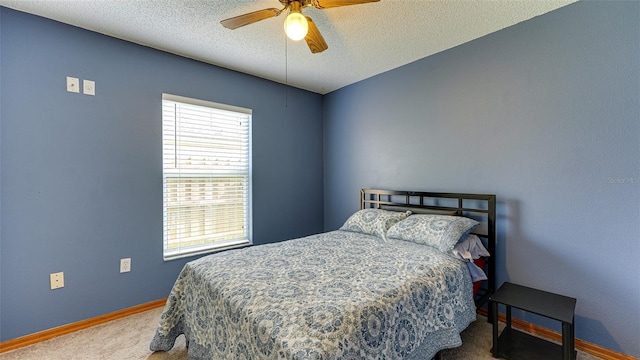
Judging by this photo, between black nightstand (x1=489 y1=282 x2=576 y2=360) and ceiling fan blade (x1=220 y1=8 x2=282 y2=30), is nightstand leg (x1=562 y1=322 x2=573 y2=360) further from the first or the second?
ceiling fan blade (x1=220 y1=8 x2=282 y2=30)

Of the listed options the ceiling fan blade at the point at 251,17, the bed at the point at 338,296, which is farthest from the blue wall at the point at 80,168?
the ceiling fan blade at the point at 251,17

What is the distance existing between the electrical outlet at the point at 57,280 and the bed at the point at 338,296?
1.03m

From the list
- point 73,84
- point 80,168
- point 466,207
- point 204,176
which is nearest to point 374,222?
point 466,207

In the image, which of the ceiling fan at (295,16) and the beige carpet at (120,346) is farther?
the beige carpet at (120,346)

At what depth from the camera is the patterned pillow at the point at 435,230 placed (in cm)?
210

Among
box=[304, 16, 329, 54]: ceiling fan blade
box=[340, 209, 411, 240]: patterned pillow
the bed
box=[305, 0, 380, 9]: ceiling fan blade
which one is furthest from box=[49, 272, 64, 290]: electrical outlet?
box=[305, 0, 380, 9]: ceiling fan blade

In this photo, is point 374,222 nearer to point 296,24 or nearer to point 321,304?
point 321,304

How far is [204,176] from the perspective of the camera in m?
2.94

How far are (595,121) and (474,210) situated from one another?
100cm

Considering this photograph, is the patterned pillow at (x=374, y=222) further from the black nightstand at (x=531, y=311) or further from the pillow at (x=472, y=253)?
the black nightstand at (x=531, y=311)

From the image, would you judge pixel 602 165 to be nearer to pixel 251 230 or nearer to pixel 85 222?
pixel 251 230

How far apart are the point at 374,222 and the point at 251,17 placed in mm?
1998

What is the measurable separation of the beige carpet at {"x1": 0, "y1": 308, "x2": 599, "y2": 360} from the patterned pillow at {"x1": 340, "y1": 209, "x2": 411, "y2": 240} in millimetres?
1004

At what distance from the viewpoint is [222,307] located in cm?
146
